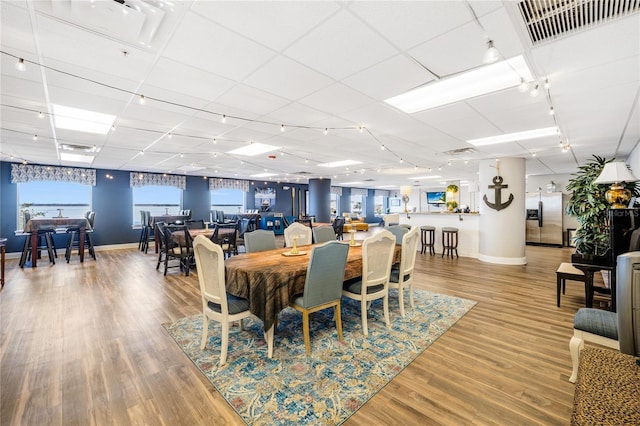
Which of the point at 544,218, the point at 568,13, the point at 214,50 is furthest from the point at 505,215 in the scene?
the point at 214,50

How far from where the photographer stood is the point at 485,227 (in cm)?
655

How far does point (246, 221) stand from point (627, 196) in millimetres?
6499

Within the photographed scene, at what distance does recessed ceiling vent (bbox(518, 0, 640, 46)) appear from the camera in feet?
5.37

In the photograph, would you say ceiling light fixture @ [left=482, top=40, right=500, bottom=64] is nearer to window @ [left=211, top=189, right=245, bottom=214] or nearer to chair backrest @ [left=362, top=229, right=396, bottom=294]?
chair backrest @ [left=362, top=229, right=396, bottom=294]

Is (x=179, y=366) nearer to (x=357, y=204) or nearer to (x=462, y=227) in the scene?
(x=462, y=227)

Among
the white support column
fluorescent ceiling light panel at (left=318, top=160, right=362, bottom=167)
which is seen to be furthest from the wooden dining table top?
the white support column

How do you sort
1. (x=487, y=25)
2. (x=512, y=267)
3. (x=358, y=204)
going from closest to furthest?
(x=487, y=25) < (x=512, y=267) < (x=358, y=204)

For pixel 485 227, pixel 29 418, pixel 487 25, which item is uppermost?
pixel 487 25

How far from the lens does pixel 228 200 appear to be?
1190cm

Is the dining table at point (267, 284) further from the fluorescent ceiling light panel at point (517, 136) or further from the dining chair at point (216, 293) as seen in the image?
the fluorescent ceiling light panel at point (517, 136)

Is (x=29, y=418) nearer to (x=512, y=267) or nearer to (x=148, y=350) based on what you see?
(x=148, y=350)

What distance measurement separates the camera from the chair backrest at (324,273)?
7.86 ft

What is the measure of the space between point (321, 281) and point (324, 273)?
8 cm

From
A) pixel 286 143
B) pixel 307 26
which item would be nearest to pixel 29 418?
pixel 307 26
